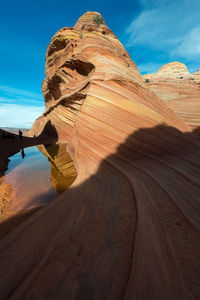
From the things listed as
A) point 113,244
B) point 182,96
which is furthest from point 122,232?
point 182,96

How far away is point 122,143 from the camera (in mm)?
3984

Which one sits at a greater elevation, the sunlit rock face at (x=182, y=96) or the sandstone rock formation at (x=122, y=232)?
the sunlit rock face at (x=182, y=96)

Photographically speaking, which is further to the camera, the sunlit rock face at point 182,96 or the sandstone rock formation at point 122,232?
the sunlit rock face at point 182,96

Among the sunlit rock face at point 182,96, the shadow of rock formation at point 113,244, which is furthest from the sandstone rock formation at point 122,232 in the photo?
the sunlit rock face at point 182,96

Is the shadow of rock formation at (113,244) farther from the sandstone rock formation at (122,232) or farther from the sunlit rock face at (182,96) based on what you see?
the sunlit rock face at (182,96)

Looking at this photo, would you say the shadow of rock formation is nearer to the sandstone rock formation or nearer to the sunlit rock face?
the sandstone rock formation

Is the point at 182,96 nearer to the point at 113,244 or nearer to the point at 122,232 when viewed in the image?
the point at 122,232

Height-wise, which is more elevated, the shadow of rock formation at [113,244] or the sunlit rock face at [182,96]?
the sunlit rock face at [182,96]

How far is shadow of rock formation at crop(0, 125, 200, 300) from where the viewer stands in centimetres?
91

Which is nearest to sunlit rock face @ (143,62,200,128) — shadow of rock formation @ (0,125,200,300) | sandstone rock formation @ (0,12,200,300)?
sandstone rock formation @ (0,12,200,300)

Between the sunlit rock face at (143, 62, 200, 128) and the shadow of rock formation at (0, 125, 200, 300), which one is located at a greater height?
the sunlit rock face at (143, 62, 200, 128)

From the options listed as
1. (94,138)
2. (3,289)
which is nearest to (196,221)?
(3,289)

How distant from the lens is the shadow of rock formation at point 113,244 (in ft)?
3.00

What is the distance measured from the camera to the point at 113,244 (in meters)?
1.27
